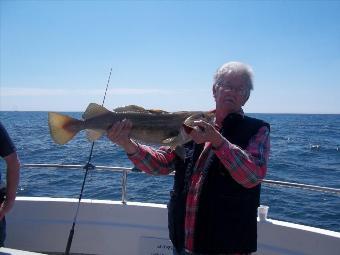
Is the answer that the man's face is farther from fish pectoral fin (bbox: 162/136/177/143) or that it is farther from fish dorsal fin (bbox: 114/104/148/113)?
fish dorsal fin (bbox: 114/104/148/113)

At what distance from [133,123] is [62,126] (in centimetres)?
70

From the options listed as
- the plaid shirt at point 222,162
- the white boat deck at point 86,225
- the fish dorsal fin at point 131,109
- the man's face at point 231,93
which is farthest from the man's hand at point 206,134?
the white boat deck at point 86,225

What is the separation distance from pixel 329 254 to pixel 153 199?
6.43 metres

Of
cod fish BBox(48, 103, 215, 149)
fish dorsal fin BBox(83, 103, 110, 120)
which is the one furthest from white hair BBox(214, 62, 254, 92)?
fish dorsal fin BBox(83, 103, 110, 120)

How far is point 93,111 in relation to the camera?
149 inches

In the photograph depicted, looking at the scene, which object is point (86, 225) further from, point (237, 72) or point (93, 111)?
point (237, 72)

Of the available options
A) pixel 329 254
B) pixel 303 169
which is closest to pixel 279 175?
pixel 303 169

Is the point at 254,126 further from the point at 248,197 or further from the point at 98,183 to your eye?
the point at 98,183

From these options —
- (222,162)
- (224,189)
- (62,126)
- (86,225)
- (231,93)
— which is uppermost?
(231,93)

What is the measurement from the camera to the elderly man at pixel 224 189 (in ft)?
10.3

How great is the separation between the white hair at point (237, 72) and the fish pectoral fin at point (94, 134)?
1.18 meters

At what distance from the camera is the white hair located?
3.29 metres

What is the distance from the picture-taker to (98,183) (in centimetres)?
1315

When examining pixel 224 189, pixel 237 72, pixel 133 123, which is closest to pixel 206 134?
pixel 224 189
